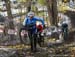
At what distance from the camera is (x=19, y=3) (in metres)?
3.38

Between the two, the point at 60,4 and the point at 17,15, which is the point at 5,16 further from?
the point at 60,4

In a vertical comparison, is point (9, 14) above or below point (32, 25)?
above

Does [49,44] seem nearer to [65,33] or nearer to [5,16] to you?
[65,33]

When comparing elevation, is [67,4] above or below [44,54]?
above

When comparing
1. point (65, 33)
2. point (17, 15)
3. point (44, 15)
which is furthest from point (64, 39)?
point (17, 15)

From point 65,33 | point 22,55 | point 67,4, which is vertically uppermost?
point 67,4

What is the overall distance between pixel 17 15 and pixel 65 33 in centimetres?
53

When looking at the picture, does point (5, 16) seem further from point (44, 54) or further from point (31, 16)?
point (44, 54)

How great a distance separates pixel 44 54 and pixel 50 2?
0.54 meters

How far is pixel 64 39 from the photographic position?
3.40 m

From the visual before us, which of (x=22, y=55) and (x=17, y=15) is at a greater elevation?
(x=17, y=15)

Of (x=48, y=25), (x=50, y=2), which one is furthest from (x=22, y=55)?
(x=50, y=2)

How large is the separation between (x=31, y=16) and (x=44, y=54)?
41 cm

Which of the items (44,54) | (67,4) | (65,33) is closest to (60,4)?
(67,4)
